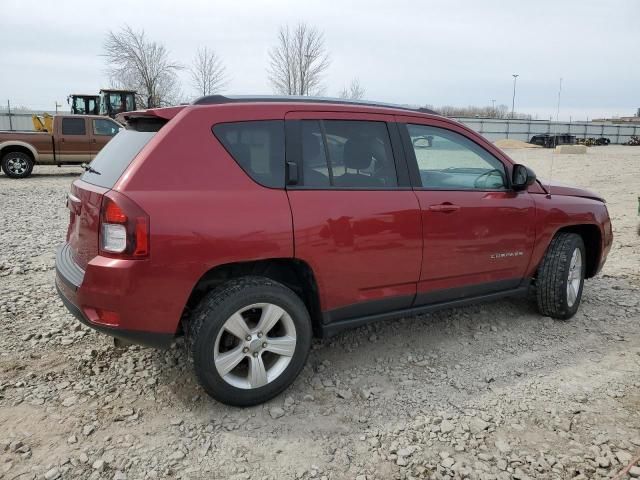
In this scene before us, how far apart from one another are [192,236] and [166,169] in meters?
0.40

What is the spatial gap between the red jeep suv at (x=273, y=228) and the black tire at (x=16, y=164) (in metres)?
13.6

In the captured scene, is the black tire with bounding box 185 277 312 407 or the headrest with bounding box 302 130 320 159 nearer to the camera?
the black tire with bounding box 185 277 312 407

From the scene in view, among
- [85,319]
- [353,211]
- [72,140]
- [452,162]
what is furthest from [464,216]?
[72,140]

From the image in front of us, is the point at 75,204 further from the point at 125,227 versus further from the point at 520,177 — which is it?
the point at 520,177

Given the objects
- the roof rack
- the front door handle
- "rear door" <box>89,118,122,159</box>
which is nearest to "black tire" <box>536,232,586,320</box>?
the front door handle

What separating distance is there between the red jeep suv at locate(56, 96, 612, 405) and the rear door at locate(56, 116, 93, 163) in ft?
44.2

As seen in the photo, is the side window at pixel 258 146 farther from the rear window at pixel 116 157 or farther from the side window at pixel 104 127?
the side window at pixel 104 127

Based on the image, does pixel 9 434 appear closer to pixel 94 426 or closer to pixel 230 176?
pixel 94 426

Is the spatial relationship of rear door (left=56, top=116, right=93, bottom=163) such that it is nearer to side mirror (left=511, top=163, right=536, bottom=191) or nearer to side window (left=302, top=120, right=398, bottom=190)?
side window (left=302, top=120, right=398, bottom=190)

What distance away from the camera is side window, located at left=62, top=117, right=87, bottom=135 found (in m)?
15.2

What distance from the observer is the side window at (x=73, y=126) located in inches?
598

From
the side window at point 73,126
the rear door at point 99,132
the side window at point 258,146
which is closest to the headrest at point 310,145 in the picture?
the side window at point 258,146

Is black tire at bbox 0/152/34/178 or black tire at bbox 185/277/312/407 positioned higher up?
black tire at bbox 0/152/34/178

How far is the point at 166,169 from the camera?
2.70 m
